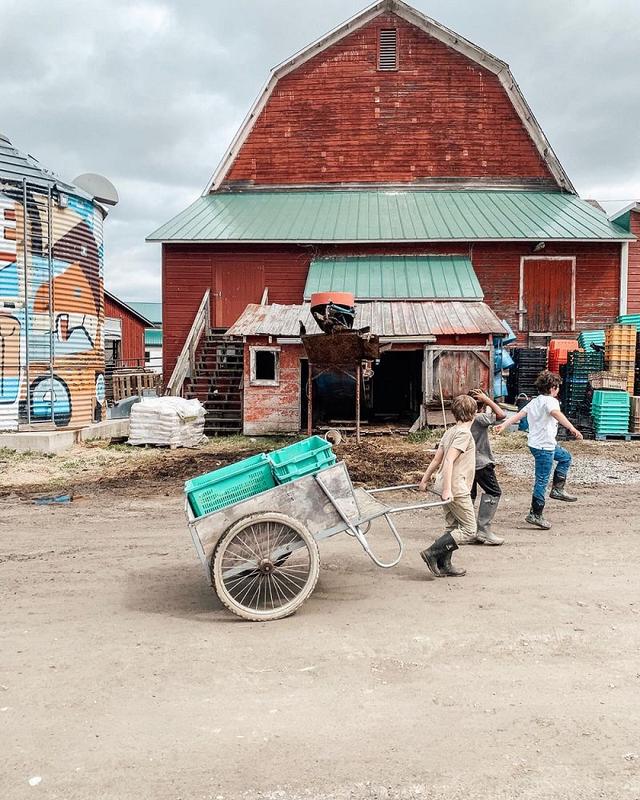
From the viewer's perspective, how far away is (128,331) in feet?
148

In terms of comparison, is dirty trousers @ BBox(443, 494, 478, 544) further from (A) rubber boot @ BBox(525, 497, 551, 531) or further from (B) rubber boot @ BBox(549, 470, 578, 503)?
(B) rubber boot @ BBox(549, 470, 578, 503)

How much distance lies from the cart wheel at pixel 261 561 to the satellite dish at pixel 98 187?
1647 centimetres

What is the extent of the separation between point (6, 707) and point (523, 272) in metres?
21.4

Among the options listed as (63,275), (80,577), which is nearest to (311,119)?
(63,275)

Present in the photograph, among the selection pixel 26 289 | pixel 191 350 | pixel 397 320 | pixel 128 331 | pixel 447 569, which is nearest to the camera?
pixel 447 569

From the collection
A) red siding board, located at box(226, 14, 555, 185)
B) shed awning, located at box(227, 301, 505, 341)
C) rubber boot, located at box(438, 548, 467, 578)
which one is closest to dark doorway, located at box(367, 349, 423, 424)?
shed awning, located at box(227, 301, 505, 341)

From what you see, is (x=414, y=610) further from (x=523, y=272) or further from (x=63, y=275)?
(x=523, y=272)

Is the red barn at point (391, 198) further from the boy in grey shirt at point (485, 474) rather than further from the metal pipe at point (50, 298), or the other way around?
the boy in grey shirt at point (485, 474)

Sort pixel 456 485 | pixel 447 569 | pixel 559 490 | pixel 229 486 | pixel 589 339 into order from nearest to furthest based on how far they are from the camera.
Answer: pixel 229 486 → pixel 456 485 → pixel 447 569 → pixel 559 490 → pixel 589 339

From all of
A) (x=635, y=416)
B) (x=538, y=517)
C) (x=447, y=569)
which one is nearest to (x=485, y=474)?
Answer: (x=538, y=517)

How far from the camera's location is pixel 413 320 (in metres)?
18.7

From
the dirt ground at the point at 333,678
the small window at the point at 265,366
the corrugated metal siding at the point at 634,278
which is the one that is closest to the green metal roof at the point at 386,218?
the corrugated metal siding at the point at 634,278

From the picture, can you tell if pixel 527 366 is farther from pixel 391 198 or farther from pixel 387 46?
pixel 387 46

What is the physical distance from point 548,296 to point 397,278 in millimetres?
5152
